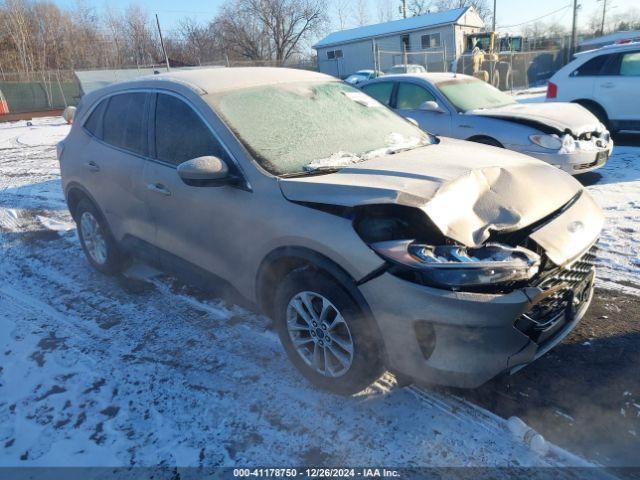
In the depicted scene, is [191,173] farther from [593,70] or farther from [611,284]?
[593,70]

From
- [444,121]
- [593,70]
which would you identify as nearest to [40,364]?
[444,121]

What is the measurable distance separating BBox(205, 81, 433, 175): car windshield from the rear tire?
192 centimetres

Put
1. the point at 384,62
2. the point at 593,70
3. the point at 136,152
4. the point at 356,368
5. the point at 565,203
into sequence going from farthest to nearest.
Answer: the point at 384,62
the point at 593,70
the point at 136,152
the point at 565,203
the point at 356,368

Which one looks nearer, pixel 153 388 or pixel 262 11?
pixel 153 388

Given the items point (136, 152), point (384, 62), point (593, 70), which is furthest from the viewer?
point (384, 62)

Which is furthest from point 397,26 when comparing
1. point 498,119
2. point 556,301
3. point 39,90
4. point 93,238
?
point 556,301

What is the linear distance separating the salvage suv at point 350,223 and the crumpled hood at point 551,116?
310 cm

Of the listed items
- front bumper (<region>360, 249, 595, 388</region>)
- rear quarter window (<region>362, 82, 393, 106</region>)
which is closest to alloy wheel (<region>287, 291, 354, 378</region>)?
front bumper (<region>360, 249, 595, 388</region>)

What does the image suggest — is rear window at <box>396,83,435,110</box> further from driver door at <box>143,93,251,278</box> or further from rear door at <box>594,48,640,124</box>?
driver door at <box>143,93,251,278</box>

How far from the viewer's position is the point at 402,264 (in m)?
2.20

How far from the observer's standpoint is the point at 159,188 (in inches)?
136

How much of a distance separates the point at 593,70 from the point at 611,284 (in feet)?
23.2

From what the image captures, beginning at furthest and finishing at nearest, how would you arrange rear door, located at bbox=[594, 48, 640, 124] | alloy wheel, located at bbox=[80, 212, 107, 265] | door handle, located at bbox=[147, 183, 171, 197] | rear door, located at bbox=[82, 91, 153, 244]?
rear door, located at bbox=[594, 48, 640, 124] < alloy wheel, located at bbox=[80, 212, 107, 265] < rear door, located at bbox=[82, 91, 153, 244] < door handle, located at bbox=[147, 183, 171, 197]

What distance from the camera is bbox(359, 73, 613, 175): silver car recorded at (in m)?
6.17
